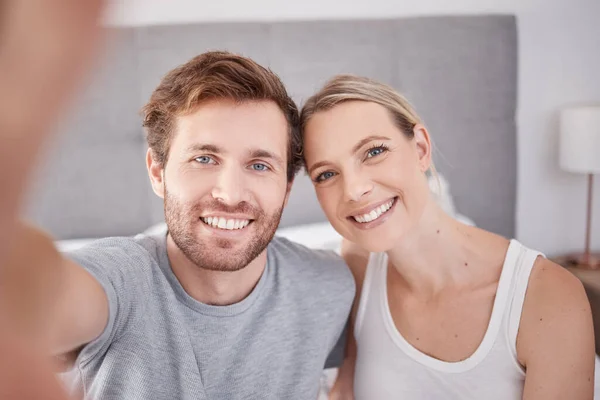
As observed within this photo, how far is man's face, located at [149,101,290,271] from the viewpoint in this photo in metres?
1.15

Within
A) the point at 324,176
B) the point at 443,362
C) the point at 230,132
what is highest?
the point at 230,132

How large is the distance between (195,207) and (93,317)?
0.31m

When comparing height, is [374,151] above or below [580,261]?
above

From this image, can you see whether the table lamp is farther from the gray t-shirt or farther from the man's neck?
the man's neck

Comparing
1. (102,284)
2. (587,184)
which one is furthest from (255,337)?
(587,184)

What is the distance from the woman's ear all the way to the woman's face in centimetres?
7

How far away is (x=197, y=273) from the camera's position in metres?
1.21

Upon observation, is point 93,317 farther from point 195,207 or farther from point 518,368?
point 518,368

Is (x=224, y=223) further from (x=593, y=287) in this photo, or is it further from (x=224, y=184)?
(x=593, y=287)

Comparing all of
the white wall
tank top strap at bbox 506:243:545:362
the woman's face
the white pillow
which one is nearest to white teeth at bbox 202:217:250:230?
the woman's face

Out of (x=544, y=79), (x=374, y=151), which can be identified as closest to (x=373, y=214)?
(x=374, y=151)

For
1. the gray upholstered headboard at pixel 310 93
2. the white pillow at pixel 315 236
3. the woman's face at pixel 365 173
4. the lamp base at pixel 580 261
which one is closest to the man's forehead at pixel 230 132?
the woman's face at pixel 365 173

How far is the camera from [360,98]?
1.29m

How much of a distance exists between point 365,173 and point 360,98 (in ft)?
0.54
